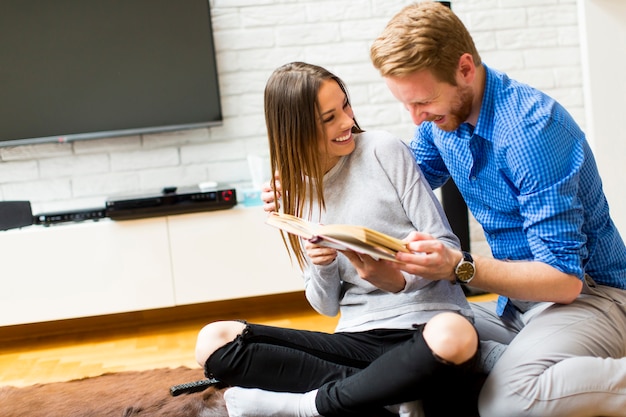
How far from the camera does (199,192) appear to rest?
280 cm

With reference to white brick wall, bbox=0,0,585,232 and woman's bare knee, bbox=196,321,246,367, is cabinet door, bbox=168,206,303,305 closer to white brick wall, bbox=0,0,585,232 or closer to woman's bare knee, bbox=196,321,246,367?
white brick wall, bbox=0,0,585,232

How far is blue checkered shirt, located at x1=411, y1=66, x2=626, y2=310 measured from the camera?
1360 mm

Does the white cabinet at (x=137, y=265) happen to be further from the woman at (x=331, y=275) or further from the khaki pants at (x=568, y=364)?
the khaki pants at (x=568, y=364)

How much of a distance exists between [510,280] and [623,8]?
2.26 meters

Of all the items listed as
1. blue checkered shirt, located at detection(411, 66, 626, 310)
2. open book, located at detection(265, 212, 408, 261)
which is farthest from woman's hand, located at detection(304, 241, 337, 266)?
blue checkered shirt, located at detection(411, 66, 626, 310)

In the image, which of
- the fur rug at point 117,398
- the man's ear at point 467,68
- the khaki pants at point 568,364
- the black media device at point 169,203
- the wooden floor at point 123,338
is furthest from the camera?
the black media device at point 169,203

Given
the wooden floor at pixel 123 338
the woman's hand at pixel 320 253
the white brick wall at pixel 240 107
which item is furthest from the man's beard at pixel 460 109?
the white brick wall at pixel 240 107

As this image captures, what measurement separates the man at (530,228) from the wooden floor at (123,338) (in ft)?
4.18

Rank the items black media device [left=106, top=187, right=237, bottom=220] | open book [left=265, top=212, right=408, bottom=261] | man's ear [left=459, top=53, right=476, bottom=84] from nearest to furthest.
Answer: open book [left=265, top=212, right=408, bottom=261] → man's ear [left=459, top=53, right=476, bottom=84] → black media device [left=106, top=187, right=237, bottom=220]

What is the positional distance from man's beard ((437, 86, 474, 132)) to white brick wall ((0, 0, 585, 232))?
1.71 metres

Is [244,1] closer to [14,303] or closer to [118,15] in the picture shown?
[118,15]

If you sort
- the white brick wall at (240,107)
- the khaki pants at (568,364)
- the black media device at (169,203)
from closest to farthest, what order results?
the khaki pants at (568,364), the black media device at (169,203), the white brick wall at (240,107)

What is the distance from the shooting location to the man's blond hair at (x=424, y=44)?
1383mm

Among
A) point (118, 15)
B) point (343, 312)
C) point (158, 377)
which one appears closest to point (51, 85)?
point (118, 15)
